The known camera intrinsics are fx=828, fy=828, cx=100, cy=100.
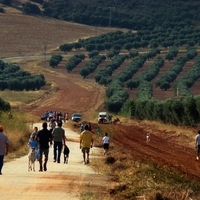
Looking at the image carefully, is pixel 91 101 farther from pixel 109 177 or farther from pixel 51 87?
pixel 109 177

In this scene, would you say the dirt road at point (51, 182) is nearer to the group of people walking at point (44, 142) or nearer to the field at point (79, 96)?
the group of people walking at point (44, 142)

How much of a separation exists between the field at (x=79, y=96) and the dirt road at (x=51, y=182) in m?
3.67

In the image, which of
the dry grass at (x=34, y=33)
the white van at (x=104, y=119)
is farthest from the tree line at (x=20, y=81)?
the white van at (x=104, y=119)

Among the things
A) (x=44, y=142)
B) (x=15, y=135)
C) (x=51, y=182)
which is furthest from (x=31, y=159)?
(x=15, y=135)

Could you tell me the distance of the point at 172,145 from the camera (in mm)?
50938

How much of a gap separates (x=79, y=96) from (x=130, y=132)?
1932 inches

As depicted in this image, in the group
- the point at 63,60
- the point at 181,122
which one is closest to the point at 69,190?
the point at 181,122

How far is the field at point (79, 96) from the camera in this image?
41.7m

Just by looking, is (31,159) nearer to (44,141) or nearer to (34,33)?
(44,141)

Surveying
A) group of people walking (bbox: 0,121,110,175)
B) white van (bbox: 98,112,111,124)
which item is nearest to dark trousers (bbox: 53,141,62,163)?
group of people walking (bbox: 0,121,110,175)

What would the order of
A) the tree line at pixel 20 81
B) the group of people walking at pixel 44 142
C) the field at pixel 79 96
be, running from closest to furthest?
the group of people walking at pixel 44 142, the field at pixel 79 96, the tree line at pixel 20 81

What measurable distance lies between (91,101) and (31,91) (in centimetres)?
1055

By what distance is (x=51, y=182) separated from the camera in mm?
23344

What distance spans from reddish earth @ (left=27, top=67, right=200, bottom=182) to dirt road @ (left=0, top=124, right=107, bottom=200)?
400 centimetres
